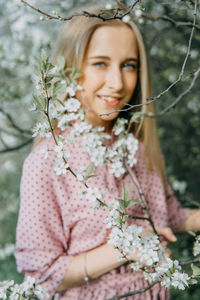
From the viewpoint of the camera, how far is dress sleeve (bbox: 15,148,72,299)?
1.22 m

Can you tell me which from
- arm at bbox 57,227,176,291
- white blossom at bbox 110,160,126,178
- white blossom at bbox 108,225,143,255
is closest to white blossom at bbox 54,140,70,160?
white blossom at bbox 108,225,143,255

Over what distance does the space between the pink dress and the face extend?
0.86 feet

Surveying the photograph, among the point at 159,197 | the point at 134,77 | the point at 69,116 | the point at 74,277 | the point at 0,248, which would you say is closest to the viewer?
the point at 69,116

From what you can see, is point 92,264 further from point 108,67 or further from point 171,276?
point 108,67

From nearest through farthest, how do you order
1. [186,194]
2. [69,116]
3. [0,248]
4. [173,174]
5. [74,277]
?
1. [69,116]
2. [74,277]
3. [186,194]
4. [173,174]
5. [0,248]

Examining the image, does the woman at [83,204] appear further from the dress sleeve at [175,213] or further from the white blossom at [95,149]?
the dress sleeve at [175,213]

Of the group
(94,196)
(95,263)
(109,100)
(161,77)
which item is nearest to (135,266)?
(94,196)

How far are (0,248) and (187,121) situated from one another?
264cm

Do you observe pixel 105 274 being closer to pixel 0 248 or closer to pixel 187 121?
pixel 187 121

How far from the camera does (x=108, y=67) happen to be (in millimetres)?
1261

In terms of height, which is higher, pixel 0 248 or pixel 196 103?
pixel 196 103

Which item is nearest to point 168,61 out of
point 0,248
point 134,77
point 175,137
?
point 175,137

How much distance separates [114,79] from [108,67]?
64 mm

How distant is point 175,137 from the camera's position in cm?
275
